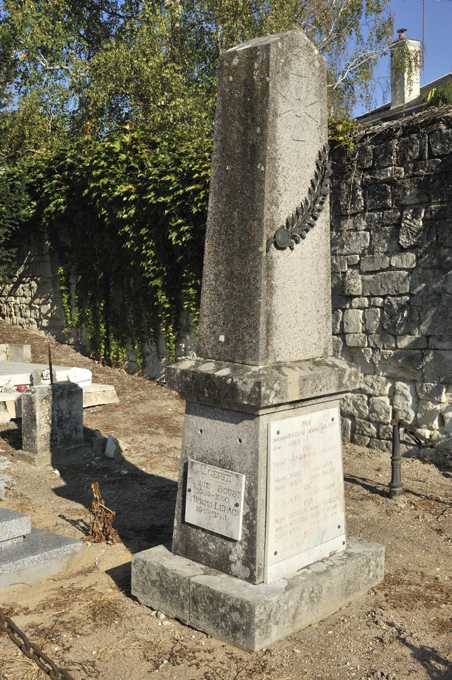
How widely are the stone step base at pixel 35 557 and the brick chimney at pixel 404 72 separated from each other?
1432cm

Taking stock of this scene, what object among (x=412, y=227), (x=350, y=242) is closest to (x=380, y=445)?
(x=350, y=242)

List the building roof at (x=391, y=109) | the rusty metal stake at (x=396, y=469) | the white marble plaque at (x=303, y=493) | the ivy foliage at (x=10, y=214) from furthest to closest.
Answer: the building roof at (x=391, y=109), the ivy foliage at (x=10, y=214), the rusty metal stake at (x=396, y=469), the white marble plaque at (x=303, y=493)

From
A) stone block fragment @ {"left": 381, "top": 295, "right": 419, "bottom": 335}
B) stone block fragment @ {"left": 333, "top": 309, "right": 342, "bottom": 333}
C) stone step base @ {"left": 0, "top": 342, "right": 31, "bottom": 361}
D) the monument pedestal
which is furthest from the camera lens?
stone step base @ {"left": 0, "top": 342, "right": 31, "bottom": 361}

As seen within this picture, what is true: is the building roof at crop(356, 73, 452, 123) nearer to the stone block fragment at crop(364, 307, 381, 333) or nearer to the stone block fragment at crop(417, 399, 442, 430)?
Answer: the stone block fragment at crop(364, 307, 381, 333)

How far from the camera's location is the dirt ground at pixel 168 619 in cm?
306

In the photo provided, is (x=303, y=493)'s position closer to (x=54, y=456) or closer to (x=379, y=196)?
(x=54, y=456)

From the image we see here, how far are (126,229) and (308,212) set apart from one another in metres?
6.67

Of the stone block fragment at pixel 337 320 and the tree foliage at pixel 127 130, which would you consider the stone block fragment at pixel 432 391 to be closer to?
the stone block fragment at pixel 337 320

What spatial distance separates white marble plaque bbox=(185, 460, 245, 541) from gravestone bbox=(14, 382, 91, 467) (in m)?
3.28

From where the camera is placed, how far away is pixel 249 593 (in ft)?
10.4

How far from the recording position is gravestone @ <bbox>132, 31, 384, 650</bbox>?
330cm

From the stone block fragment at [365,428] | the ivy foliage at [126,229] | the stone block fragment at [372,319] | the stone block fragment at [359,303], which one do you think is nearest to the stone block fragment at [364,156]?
the stone block fragment at [359,303]

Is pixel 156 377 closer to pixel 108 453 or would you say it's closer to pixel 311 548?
pixel 108 453

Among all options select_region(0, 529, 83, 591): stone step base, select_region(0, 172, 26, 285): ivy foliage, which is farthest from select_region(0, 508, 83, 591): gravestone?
select_region(0, 172, 26, 285): ivy foliage
